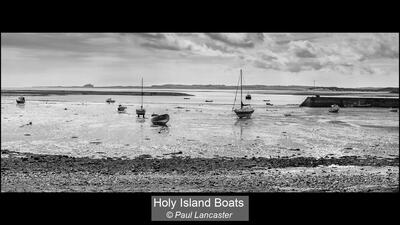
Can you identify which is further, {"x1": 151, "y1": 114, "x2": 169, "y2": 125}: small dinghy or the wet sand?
{"x1": 151, "y1": 114, "x2": 169, "y2": 125}: small dinghy

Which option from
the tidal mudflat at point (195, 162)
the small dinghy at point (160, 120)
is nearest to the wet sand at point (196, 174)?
the tidal mudflat at point (195, 162)

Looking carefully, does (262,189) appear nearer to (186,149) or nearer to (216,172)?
(216,172)

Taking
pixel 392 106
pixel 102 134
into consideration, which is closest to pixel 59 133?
pixel 102 134

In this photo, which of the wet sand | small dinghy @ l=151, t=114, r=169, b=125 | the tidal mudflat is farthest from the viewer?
small dinghy @ l=151, t=114, r=169, b=125

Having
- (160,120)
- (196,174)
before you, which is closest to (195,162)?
(196,174)

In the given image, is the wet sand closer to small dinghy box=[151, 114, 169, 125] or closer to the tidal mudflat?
the tidal mudflat

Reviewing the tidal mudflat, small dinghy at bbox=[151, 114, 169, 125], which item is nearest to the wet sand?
the tidal mudflat

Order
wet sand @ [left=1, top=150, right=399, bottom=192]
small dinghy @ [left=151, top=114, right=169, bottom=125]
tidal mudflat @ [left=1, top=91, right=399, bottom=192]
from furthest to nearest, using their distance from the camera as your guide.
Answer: small dinghy @ [left=151, top=114, right=169, bottom=125] → tidal mudflat @ [left=1, top=91, right=399, bottom=192] → wet sand @ [left=1, top=150, right=399, bottom=192]

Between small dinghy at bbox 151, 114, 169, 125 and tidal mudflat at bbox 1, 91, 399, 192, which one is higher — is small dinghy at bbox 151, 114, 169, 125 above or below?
above

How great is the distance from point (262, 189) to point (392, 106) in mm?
64930

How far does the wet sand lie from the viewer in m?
9.60

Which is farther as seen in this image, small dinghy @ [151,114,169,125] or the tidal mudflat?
small dinghy @ [151,114,169,125]

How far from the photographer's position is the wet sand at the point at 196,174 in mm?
9602

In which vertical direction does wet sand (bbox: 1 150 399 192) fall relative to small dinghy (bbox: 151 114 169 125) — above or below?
below
